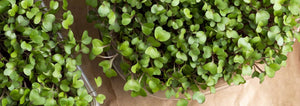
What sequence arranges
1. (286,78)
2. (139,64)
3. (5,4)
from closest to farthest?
(5,4), (139,64), (286,78)

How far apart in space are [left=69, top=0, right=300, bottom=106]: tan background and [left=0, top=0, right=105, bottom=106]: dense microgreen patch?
499mm

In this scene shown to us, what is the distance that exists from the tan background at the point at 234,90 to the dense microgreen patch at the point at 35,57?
0.50 meters

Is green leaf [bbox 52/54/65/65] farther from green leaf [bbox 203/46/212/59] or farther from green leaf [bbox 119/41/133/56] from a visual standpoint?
green leaf [bbox 203/46/212/59]

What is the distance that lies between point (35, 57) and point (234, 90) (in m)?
1.04

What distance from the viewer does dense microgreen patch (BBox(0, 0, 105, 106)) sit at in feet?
2.86

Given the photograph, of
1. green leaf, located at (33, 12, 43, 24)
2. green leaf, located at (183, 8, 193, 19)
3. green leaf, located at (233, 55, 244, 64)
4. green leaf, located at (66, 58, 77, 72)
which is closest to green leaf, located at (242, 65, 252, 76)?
green leaf, located at (233, 55, 244, 64)

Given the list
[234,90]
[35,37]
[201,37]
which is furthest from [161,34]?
[234,90]

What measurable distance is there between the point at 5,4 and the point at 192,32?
56cm

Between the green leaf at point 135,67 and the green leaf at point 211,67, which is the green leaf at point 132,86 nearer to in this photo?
the green leaf at point 135,67

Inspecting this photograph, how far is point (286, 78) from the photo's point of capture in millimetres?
1669

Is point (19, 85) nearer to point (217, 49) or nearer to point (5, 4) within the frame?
point (5, 4)

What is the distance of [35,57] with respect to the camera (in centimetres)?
90

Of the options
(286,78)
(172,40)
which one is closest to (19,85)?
(172,40)

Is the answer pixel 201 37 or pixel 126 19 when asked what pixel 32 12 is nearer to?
pixel 126 19
